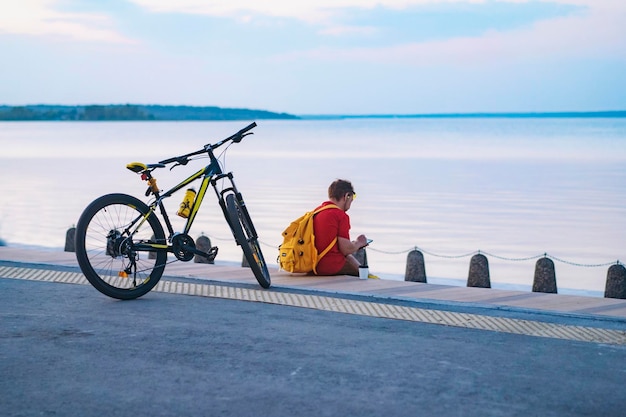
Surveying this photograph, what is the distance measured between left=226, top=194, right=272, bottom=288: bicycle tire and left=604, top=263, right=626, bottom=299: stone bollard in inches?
144

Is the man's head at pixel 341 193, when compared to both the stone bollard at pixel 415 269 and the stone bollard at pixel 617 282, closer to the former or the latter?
the stone bollard at pixel 415 269

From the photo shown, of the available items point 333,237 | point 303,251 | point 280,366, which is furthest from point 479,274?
point 280,366

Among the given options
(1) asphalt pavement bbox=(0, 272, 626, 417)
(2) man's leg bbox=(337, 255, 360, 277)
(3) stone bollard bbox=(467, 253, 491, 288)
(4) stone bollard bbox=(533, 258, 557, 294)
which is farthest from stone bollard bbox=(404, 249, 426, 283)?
(1) asphalt pavement bbox=(0, 272, 626, 417)

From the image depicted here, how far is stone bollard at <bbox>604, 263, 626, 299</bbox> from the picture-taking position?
9719 mm

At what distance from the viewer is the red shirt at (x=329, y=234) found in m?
8.91

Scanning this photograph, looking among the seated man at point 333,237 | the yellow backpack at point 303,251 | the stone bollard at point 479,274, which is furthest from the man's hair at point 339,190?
the stone bollard at point 479,274

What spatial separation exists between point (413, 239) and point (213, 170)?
12.3 m

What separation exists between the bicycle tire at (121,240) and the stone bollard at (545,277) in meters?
4.32

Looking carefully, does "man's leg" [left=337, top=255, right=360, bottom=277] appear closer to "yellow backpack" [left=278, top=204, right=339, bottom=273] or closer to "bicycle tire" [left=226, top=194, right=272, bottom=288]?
"yellow backpack" [left=278, top=204, right=339, bottom=273]

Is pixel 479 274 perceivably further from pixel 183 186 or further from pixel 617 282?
pixel 183 186

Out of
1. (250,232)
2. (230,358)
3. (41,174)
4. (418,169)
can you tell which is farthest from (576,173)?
(230,358)

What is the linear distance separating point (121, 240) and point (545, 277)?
478cm

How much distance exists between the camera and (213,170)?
8219 millimetres

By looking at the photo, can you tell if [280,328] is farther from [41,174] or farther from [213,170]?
[41,174]
